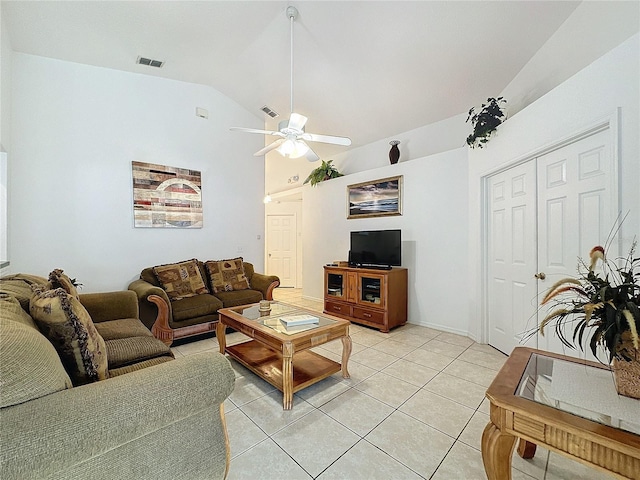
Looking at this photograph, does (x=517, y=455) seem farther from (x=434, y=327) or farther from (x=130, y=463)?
(x=434, y=327)

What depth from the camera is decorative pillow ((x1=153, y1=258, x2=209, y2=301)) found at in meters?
3.48

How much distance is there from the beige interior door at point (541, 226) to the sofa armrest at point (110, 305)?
3.93m

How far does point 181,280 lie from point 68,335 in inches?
97.6

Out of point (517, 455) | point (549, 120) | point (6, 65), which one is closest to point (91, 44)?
point (6, 65)

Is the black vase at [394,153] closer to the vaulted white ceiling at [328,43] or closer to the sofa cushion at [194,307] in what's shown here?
the vaulted white ceiling at [328,43]

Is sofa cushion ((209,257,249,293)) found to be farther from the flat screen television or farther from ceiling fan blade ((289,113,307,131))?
ceiling fan blade ((289,113,307,131))

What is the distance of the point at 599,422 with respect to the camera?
3.19 ft

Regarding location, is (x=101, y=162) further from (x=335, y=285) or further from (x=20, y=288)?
(x=335, y=285)

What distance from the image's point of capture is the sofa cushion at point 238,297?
3.66 m

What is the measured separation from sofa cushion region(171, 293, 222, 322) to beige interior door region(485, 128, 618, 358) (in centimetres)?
337

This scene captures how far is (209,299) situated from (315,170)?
10.7 ft

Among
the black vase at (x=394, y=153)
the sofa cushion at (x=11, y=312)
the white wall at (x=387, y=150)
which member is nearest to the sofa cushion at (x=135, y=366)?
the sofa cushion at (x=11, y=312)

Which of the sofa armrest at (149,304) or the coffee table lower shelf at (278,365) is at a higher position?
the sofa armrest at (149,304)

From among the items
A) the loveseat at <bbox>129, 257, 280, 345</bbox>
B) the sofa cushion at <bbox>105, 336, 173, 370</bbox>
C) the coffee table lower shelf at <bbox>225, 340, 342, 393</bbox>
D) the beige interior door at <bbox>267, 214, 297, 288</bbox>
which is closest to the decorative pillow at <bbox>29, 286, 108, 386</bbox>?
the sofa cushion at <bbox>105, 336, 173, 370</bbox>
